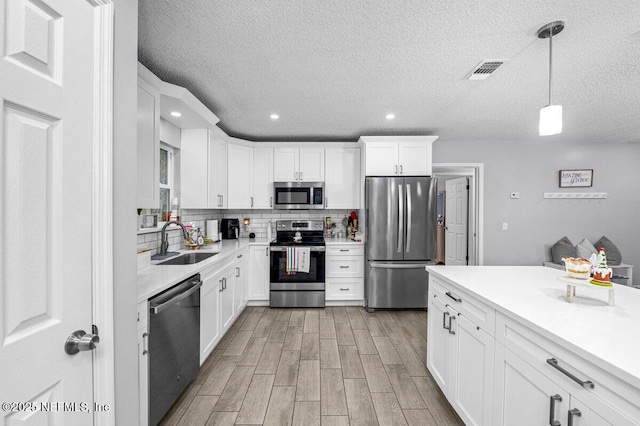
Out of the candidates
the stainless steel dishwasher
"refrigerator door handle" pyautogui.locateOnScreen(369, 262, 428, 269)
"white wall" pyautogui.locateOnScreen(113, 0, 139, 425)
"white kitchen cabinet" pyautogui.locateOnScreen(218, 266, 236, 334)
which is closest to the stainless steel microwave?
"refrigerator door handle" pyautogui.locateOnScreen(369, 262, 428, 269)

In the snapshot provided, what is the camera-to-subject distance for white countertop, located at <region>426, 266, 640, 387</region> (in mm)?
826

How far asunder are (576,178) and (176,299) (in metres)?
5.62

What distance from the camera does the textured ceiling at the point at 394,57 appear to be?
151 centimetres

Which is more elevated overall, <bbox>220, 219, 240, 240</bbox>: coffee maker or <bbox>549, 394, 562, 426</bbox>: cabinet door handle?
<bbox>220, 219, 240, 240</bbox>: coffee maker

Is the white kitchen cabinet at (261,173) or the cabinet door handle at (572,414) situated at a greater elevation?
the white kitchen cabinet at (261,173)

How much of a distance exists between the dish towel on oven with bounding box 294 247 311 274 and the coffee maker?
3.56ft

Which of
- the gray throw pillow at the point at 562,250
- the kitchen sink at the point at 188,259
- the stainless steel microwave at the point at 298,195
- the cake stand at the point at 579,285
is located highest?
the stainless steel microwave at the point at 298,195

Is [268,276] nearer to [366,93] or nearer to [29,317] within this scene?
[366,93]

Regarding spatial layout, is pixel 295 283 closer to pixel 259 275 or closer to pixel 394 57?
pixel 259 275

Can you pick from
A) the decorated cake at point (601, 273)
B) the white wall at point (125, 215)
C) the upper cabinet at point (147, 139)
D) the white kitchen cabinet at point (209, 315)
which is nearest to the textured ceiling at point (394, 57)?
the upper cabinet at point (147, 139)

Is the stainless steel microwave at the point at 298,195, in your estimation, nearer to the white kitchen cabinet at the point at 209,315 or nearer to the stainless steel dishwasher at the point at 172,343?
the white kitchen cabinet at the point at 209,315

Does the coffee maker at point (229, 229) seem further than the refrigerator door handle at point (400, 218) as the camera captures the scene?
Yes

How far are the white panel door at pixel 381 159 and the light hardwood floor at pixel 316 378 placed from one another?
195 cm

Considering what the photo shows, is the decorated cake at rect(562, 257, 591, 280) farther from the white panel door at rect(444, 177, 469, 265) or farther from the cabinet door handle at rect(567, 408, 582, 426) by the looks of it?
the white panel door at rect(444, 177, 469, 265)
